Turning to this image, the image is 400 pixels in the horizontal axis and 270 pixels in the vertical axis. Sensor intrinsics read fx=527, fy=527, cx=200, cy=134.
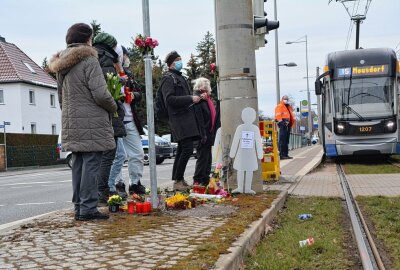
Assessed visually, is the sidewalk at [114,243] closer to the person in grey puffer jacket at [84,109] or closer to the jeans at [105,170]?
the person in grey puffer jacket at [84,109]

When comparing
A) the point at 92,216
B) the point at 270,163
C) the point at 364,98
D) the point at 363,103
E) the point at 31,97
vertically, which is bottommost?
the point at 92,216

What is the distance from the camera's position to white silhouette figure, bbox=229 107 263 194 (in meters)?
7.64

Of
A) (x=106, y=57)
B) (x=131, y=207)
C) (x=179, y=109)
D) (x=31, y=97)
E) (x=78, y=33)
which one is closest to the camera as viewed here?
(x=78, y=33)

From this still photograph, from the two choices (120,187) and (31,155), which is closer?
(120,187)

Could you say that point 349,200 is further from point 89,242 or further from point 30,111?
point 30,111

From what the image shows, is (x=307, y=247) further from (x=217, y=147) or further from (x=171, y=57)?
(x=217, y=147)

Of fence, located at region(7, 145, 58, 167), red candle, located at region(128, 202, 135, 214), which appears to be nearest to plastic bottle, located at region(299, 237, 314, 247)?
red candle, located at region(128, 202, 135, 214)

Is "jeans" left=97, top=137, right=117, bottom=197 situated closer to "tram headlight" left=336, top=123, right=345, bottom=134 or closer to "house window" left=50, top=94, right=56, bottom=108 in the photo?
"tram headlight" left=336, top=123, right=345, bottom=134

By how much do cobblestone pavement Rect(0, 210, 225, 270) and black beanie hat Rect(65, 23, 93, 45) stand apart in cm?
187

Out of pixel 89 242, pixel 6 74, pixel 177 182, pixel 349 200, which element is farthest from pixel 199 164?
pixel 6 74

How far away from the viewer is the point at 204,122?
8.48 meters

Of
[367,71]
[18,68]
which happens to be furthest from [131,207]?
[18,68]

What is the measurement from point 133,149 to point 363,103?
10340mm

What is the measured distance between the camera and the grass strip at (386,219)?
474 cm
